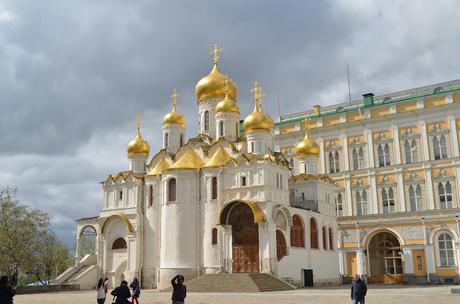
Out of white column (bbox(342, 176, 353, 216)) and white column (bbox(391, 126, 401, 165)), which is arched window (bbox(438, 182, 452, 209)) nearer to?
white column (bbox(391, 126, 401, 165))

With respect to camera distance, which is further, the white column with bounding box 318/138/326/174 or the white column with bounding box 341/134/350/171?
the white column with bounding box 318/138/326/174

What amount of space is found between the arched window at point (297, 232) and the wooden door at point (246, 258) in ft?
11.1

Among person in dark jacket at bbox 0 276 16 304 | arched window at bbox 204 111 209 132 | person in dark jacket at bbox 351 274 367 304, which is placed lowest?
person in dark jacket at bbox 351 274 367 304

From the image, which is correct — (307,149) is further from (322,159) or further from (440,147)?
(440,147)

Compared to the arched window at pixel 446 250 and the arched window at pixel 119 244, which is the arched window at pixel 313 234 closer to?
the arched window at pixel 446 250

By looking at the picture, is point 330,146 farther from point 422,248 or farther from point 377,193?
point 422,248

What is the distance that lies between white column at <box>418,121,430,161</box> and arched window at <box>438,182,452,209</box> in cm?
255

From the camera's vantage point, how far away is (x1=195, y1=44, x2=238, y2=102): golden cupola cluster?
41000 mm

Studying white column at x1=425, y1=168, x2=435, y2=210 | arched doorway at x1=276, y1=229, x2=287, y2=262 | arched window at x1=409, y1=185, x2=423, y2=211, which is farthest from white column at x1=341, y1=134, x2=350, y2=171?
arched doorway at x1=276, y1=229, x2=287, y2=262

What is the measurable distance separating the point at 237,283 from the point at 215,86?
56.1ft

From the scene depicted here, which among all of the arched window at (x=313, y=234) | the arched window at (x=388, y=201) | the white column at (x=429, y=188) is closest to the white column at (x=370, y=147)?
the arched window at (x=388, y=201)

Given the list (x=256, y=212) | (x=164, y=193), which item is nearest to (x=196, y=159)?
(x=164, y=193)

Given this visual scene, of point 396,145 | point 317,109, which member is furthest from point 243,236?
point 317,109

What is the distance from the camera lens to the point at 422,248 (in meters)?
40.8
